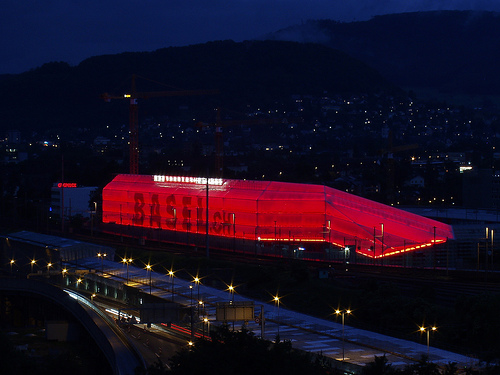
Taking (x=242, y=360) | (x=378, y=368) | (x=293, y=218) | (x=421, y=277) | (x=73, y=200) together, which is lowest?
(x=378, y=368)

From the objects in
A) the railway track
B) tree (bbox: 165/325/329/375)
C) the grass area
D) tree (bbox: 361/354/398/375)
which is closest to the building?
the railway track

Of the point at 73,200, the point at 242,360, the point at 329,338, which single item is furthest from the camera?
the point at 73,200

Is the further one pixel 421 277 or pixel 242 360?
pixel 421 277

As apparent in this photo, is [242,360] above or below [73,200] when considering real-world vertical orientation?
below

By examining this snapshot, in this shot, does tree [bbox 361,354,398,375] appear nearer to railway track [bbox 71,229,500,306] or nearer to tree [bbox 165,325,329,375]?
tree [bbox 165,325,329,375]

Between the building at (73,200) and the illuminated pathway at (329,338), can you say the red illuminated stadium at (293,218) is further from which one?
the building at (73,200)

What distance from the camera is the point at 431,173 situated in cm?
12325

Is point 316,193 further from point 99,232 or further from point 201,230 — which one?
point 99,232

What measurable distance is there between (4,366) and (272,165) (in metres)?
113

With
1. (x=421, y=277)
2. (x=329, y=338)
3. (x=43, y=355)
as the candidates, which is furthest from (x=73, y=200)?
(x=329, y=338)

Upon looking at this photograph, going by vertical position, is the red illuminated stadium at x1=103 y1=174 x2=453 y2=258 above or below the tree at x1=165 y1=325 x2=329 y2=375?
above

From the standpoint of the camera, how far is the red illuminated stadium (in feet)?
194

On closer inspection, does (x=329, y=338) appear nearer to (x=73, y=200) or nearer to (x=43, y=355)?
(x=43, y=355)

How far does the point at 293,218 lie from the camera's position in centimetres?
6234
